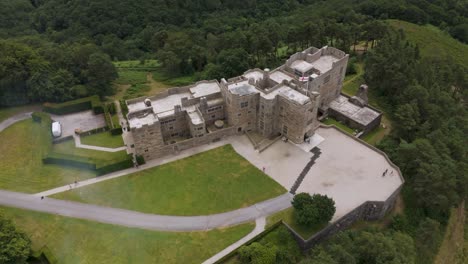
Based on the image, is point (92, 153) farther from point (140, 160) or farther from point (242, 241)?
point (242, 241)

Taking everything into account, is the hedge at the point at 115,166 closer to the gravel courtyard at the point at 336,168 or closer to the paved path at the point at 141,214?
the paved path at the point at 141,214

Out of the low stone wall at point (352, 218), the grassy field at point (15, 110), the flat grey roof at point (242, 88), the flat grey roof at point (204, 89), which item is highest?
the flat grey roof at point (242, 88)

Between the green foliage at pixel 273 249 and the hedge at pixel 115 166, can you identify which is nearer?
the green foliage at pixel 273 249

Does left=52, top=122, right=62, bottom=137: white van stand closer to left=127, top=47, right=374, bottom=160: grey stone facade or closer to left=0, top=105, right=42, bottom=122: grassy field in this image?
left=0, top=105, right=42, bottom=122: grassy field

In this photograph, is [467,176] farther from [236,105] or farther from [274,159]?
[236,105]

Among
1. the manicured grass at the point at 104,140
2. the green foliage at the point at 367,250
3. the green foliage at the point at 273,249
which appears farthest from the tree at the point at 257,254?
the manicured grass at the point at 104,140

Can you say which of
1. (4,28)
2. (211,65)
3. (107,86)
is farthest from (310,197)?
(4,28)
